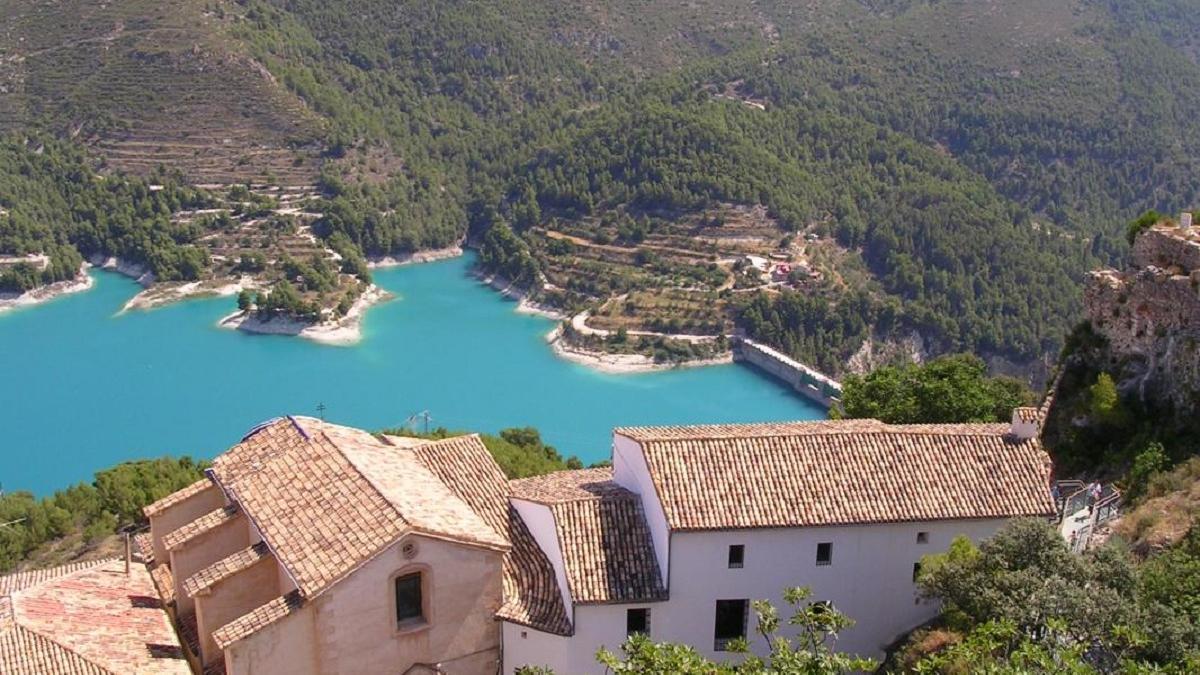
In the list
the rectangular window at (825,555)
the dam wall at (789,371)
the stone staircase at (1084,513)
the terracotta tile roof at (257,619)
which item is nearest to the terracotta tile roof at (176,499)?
the terracotta tile roof at (257,619)

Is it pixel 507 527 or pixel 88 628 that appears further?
pixel 507 527

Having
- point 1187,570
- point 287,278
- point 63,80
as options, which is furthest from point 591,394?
point 63,80

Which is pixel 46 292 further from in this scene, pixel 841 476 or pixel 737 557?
pixel 841 476

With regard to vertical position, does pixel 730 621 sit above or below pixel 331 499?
below

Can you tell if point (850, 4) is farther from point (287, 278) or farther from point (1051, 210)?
point (287, 278)

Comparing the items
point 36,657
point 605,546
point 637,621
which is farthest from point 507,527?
point 36,657

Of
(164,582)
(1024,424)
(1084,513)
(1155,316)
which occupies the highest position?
(1155,316)
